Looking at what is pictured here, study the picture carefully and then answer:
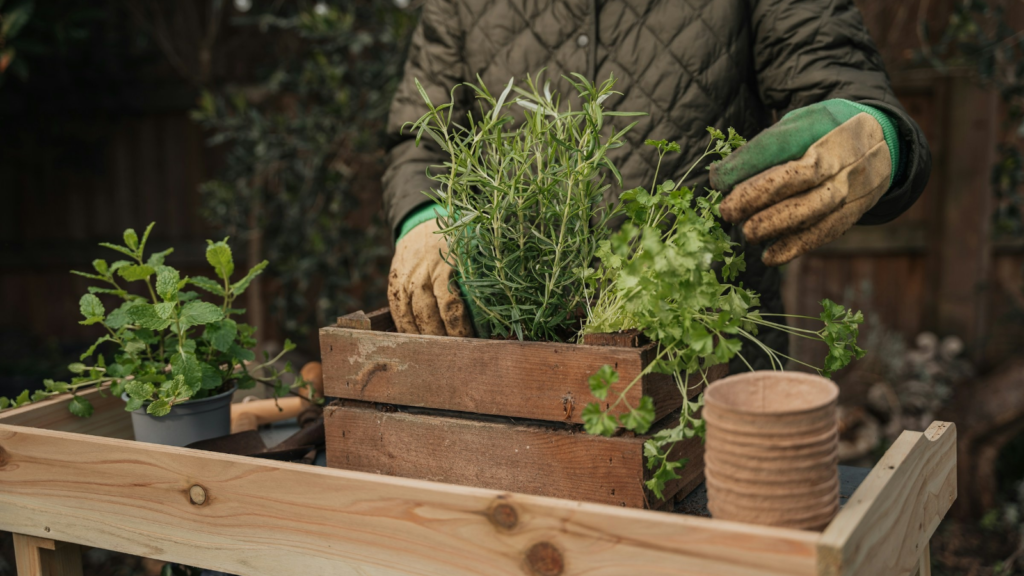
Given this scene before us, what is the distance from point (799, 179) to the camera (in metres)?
0.92

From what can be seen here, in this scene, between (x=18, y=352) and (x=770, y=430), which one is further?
(x=18, y=352)

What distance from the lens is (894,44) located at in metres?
3.62

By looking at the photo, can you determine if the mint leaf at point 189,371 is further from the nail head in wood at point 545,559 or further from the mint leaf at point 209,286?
the nail head in wood at point 545,559

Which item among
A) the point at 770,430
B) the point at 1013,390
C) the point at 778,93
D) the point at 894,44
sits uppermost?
the point at 894,44

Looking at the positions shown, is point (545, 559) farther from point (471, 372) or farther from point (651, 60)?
point (651, 60)

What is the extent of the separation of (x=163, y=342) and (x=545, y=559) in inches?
32.2

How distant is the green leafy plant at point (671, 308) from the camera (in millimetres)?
820

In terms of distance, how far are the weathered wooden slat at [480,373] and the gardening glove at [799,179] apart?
21 centimetres

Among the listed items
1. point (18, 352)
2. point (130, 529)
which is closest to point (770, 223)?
point (130, 529)

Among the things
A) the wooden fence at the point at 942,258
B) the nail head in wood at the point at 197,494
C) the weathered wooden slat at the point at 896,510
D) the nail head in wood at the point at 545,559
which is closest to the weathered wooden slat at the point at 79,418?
the nail head in wood at the point at 197,494

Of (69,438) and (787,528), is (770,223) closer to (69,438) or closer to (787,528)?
(787,528)

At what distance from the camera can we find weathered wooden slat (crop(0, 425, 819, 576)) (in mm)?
771

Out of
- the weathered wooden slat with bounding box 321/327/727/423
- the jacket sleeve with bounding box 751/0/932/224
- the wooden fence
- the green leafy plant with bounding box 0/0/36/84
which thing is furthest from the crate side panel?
the wooden fence

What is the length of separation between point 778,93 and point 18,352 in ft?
15.4
